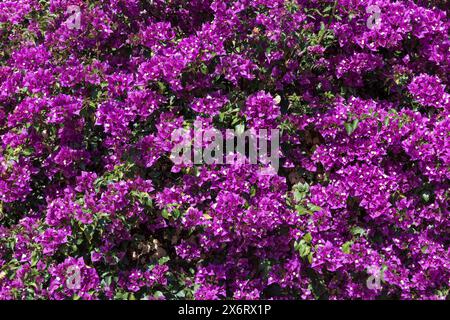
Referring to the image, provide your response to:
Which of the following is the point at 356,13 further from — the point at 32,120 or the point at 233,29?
the point at 32,120

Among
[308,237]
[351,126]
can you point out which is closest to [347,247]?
[308,237]

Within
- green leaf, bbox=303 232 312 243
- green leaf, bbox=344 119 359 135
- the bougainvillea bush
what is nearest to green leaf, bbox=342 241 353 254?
the bougainvillea bush

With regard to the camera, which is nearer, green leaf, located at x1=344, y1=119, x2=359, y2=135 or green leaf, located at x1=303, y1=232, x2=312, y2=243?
green leaf, located at x1=303, y1=232, x2=312, y2=243

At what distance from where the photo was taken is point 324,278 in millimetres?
3334

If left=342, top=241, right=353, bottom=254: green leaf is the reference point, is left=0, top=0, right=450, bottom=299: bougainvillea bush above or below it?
above


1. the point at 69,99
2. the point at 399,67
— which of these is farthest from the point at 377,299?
the point at 69,99

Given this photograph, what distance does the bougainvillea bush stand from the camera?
3.19 metres

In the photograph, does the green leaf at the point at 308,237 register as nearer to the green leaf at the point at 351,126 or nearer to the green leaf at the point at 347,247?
the green leaf at the point at 347,247

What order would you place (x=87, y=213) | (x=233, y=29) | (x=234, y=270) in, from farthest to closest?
(x=233, y=29) < (x=234, y=270) < (x=87, y=213)

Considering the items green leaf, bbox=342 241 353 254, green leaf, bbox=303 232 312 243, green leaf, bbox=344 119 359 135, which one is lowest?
green leaf, bbox=342 241 353 254

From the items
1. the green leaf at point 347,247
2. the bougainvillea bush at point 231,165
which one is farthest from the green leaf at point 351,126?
the green leaf at point 347,247

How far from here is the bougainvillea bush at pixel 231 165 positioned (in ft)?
10.5

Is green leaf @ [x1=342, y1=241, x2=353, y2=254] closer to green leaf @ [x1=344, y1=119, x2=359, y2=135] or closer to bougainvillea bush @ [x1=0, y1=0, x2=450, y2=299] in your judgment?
bougainvillea bush @ [x1=0, y1=0, x2=450, y2=299]
